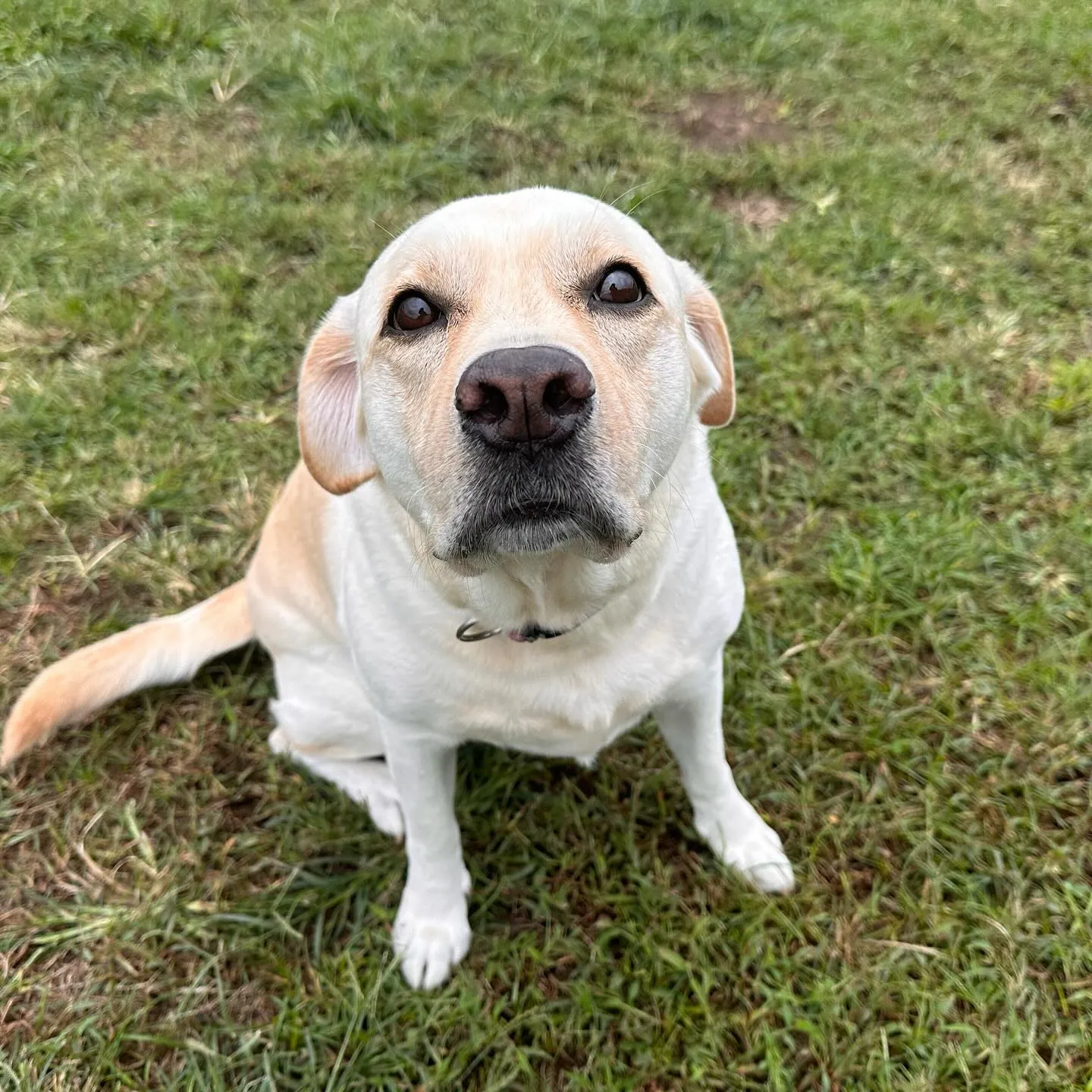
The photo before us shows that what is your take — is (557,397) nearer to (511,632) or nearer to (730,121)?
(511,632)

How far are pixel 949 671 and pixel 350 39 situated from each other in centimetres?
486

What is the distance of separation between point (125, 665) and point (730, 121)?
4208mm

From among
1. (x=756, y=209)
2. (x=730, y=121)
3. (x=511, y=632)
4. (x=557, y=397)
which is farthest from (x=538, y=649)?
(x=730, y=121)

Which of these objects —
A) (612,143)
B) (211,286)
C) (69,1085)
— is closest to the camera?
(69,1085)

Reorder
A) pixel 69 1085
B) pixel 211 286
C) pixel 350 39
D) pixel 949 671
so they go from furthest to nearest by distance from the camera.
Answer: pixel 350 39 < pixel 211 286 < pixel 949 671 < pixel 69 1085

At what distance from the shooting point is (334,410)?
5.81ft

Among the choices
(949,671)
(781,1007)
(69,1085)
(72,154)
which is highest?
(72,154)

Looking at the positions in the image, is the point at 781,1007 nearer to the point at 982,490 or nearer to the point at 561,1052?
the point at 561,1052

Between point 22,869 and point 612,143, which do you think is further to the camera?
point 612,143

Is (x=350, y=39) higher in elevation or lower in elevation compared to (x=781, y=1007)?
higher

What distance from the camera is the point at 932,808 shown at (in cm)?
233

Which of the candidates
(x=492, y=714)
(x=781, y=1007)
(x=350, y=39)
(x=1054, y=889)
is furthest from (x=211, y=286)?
(x=1054, y=889)

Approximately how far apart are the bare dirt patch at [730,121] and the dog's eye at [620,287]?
342 cm

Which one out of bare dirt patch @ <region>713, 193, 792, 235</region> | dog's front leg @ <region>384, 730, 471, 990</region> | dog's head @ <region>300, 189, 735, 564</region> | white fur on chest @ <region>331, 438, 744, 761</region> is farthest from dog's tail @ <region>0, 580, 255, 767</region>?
bare dirt patch @ <region>713, 193, 792, 235</region>
